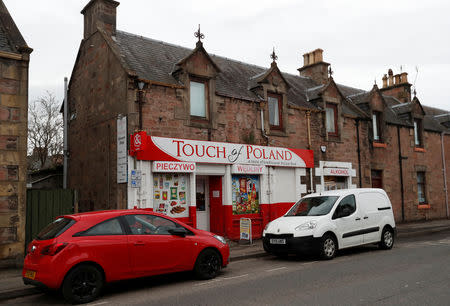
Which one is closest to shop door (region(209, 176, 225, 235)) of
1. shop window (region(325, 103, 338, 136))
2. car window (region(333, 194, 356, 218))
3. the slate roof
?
the slate roof

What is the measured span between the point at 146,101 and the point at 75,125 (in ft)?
14.9

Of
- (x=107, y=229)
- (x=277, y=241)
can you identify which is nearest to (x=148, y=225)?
(x=107, y=229)

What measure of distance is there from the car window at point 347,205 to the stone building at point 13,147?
808cm

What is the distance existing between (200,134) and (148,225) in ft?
21.6

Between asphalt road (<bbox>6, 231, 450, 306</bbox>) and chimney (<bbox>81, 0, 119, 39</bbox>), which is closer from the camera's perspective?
asphalt road (<bbox>6, 231, 450, 306</bbox>)

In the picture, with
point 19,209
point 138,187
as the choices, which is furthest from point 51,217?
point 138,187

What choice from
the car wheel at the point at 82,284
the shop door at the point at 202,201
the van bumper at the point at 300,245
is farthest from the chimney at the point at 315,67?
the car wheel at the point at 82,284

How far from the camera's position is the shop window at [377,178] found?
20.4m

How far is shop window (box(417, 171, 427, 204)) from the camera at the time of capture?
2294 centimetres

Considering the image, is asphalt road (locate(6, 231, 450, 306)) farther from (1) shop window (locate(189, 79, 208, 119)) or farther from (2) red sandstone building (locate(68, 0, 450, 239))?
(1) shop window (locate(189, 79, 208, 119))

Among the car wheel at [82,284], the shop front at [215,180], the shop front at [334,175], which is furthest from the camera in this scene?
the shop front at [334,175]

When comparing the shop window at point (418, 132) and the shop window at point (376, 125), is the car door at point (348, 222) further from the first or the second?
the shop window at point (418, 132)

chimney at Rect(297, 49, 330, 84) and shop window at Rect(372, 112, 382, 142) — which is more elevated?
chimney at Rect(297, 49, 330, 84)

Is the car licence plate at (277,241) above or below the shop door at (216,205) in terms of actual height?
below
